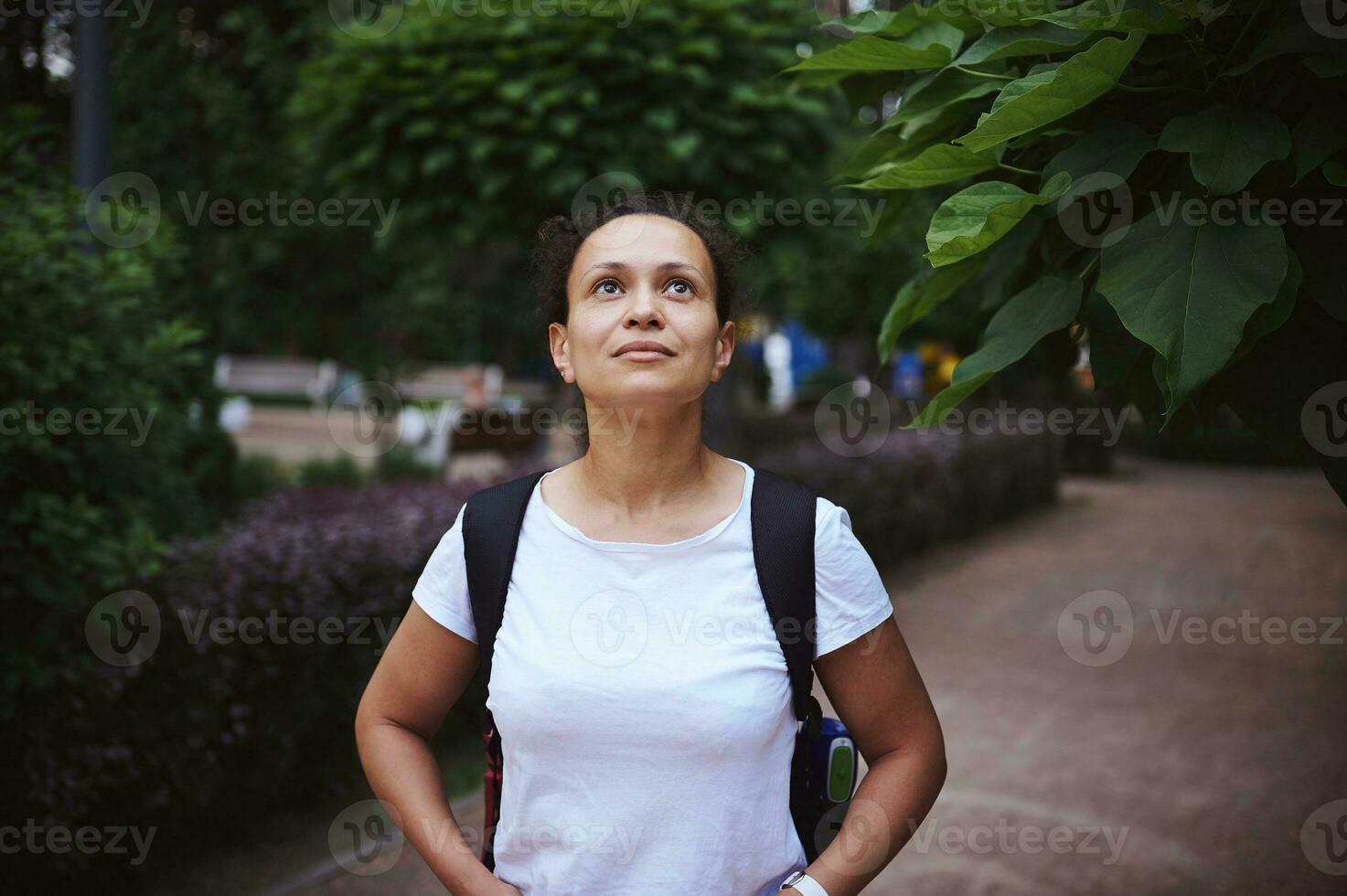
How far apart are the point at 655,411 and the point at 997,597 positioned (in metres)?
8.27

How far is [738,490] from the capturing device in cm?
189

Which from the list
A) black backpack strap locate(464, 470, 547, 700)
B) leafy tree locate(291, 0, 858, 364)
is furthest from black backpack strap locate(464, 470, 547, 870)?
leafy tree locate(291, 0, 858, 364)

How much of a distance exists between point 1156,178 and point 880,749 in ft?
3.39

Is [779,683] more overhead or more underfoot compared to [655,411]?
more underfoot

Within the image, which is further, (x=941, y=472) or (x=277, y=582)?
(x=941, y=472)

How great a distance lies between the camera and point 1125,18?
55.6 inches

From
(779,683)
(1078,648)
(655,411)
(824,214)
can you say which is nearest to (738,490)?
(655,411)

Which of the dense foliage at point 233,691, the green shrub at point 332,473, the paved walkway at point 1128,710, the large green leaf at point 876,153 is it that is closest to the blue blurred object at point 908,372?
the paved walkway at point 1128,710

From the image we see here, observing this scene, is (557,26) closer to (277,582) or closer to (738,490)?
(277,582)

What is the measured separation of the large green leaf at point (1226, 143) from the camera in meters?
1.43

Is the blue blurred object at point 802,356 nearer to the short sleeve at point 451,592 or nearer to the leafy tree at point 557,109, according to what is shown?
the leafy tree at point 557,109

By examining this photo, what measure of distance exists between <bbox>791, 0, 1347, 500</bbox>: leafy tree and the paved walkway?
124 inches

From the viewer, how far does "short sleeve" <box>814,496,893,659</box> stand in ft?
5.78

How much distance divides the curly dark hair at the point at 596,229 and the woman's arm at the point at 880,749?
2.19 feet
